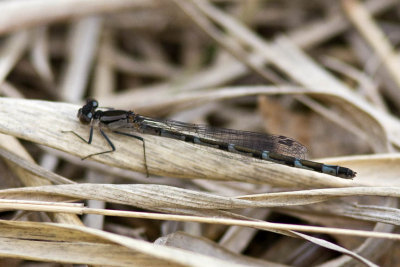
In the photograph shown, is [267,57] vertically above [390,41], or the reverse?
[390,41]

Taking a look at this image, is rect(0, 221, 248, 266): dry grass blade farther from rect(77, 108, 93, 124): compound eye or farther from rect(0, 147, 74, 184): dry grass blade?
rect(77, 108, 93, 124): compound eye

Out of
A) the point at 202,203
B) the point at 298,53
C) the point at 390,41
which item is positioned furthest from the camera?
the point at 390,41

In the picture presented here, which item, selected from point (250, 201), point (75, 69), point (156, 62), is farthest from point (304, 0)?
point (250, 201)

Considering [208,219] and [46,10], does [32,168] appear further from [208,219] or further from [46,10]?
[46,10]

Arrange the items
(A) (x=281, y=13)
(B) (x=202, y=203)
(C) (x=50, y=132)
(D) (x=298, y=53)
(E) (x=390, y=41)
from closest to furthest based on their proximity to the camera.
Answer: (B) (x=202, y=203), (C) (x=50, y=132), (D) (x=298, y=53), (E) (x=390, y=41), (A) (x=281, y=13)

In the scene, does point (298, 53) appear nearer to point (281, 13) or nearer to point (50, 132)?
point (281, 13)

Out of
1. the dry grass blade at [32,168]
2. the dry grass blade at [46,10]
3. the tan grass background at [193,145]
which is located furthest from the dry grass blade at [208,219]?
the dry grass blade at [46,10]

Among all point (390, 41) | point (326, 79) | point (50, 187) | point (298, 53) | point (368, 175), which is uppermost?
point (390, 41)

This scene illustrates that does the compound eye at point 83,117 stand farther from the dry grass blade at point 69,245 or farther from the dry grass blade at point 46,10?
the dry grass blade at point 46,10
